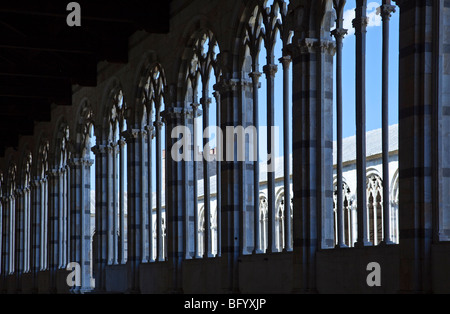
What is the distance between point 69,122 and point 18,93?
197 cm

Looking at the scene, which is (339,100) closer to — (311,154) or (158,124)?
(311,154)

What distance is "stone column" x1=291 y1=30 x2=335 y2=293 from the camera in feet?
49.0

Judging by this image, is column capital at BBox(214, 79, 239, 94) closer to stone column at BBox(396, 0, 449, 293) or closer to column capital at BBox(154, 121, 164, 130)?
column capital at BBox(154, 121, 164, 130)

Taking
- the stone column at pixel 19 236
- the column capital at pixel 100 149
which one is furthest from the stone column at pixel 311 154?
the stone column at pixel 19 236

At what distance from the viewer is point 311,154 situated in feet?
49.7

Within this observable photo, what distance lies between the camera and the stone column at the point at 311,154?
14.9 m

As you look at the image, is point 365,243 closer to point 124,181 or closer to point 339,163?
point 339,163

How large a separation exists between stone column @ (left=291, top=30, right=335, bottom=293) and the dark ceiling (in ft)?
23.2

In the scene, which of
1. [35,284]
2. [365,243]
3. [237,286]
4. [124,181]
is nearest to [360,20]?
[365,243]

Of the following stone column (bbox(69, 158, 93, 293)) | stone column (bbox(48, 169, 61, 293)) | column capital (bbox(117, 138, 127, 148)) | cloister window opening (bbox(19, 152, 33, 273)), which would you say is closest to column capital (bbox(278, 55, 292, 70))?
column capital (bbox(117, 138, 127, 148))

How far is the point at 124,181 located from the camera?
25391 mm

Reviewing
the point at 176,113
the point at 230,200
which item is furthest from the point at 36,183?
the point at 230,200

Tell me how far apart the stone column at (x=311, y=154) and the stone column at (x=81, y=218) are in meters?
14.2

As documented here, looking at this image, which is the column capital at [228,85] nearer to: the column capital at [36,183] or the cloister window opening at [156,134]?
the cloister window opening at [156,134]
